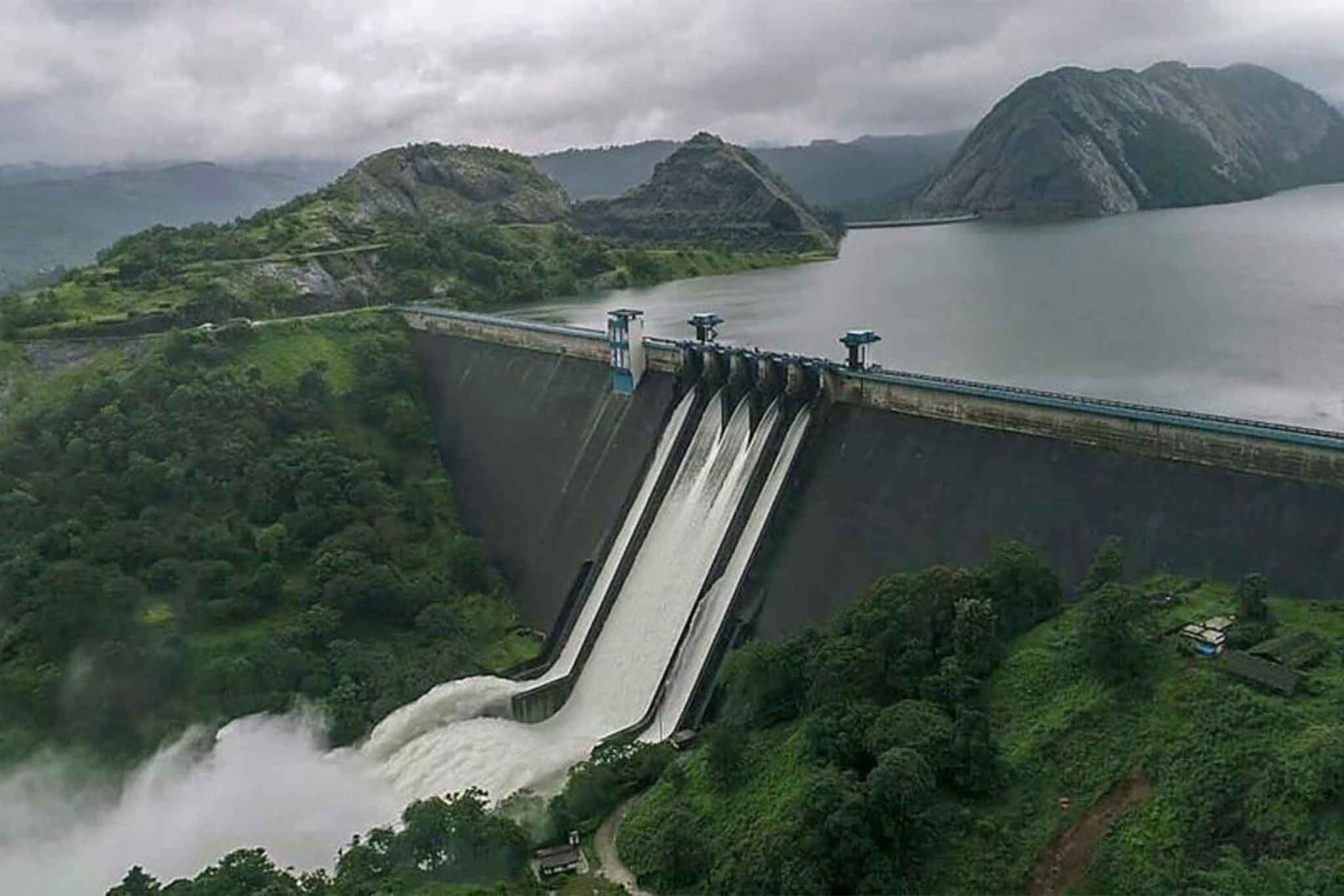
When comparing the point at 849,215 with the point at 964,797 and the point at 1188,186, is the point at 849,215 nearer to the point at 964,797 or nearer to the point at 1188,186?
the point at 1188,186

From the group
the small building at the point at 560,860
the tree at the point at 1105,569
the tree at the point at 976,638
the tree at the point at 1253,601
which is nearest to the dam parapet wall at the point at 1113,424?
the tree at the point at 1105,569

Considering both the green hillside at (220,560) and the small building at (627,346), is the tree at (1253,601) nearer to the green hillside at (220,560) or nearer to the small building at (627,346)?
the green hillside at (220,560)

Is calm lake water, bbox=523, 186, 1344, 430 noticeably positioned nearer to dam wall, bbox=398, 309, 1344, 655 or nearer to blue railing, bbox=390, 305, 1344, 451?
blue railing, bbox=390, 305, 1344, 451

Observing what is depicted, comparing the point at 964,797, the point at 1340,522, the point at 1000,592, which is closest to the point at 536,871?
the point at 964,797

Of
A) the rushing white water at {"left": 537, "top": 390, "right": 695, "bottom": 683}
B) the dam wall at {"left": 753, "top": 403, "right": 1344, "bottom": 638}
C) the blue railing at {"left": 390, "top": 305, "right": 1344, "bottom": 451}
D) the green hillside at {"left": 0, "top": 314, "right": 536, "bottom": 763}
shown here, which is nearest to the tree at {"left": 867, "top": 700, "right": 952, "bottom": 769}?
the dam wall at {"left": 753, "top": 403, "right": 1344, "bottom": 638}

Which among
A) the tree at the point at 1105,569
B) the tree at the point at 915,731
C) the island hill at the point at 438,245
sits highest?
the island hill at the point at 438,245

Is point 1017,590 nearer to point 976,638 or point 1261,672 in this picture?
point 976,638
